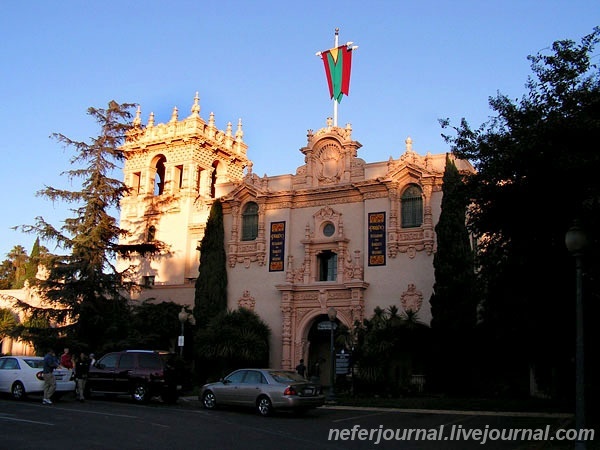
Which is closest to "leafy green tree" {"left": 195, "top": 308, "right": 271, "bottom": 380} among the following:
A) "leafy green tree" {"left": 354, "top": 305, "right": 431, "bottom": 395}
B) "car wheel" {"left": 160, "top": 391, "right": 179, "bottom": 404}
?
"leafy green tree" {"left": 354, "top": 305, "right": 431, "bottom": 395}

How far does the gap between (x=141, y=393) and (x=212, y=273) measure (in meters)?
13.6

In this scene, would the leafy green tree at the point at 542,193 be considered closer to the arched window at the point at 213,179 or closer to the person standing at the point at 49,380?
the person standing at the point at 49,380

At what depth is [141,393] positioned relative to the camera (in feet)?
68.6

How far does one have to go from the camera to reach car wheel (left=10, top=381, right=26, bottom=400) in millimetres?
20375

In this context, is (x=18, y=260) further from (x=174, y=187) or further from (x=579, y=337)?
(x=579, y=337)

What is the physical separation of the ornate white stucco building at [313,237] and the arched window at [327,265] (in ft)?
0.19

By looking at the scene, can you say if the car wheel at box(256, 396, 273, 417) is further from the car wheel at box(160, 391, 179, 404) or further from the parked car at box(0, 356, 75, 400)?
the parked car at box(0, 356, 75, 400)

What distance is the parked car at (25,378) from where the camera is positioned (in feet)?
66.1

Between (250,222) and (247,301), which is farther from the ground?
(250,222)

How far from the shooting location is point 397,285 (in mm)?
29938

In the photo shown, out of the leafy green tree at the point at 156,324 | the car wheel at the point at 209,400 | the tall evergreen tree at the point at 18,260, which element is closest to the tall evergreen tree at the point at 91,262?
the leafy green tree at the point at 156,324

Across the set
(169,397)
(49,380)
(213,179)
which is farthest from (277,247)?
(49,380)

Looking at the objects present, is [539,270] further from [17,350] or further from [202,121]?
[17,350]

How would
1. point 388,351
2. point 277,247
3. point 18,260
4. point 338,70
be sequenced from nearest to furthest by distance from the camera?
point 388,351 < point 277,247 < point 338,70 < point 18,260
